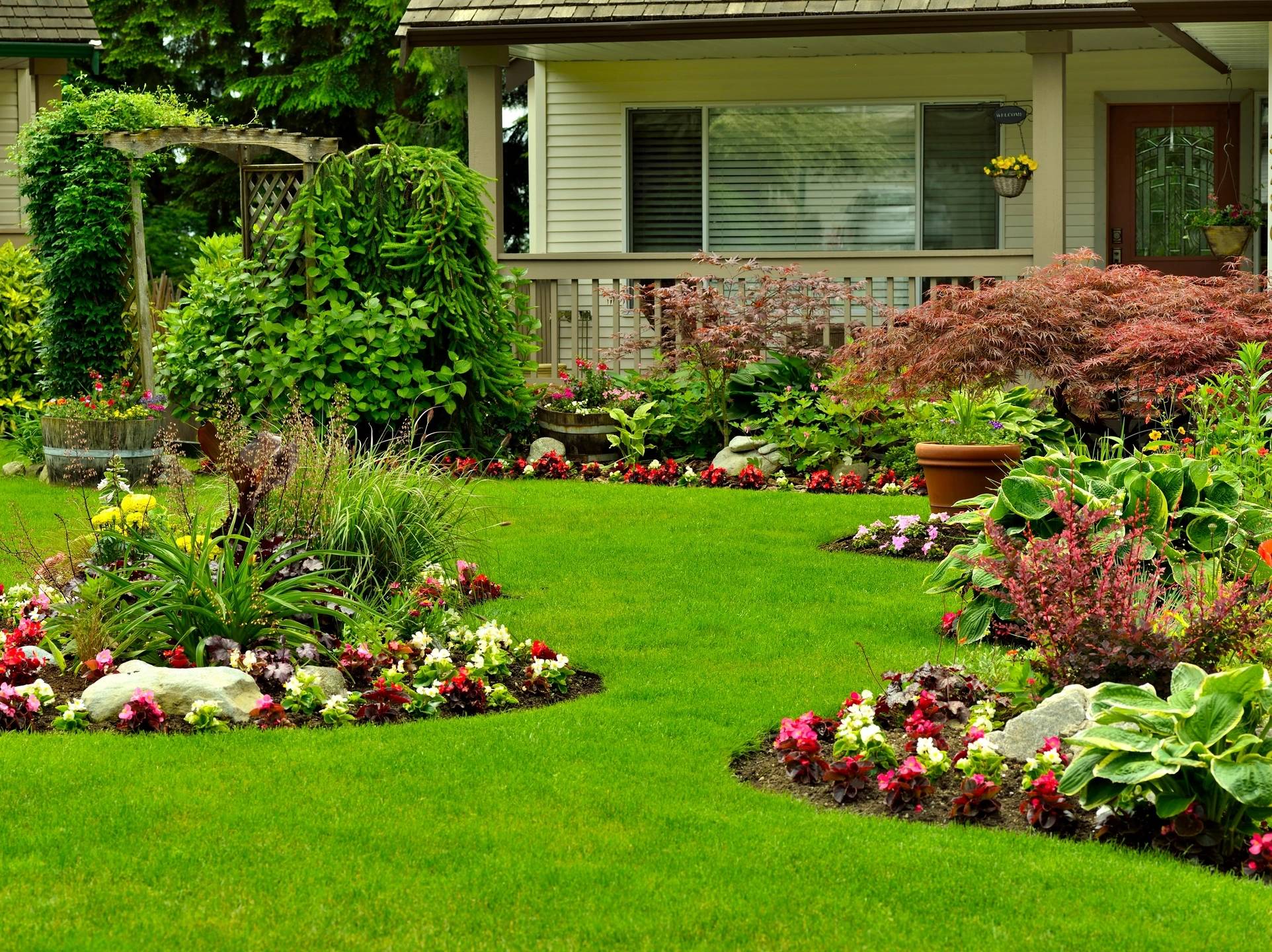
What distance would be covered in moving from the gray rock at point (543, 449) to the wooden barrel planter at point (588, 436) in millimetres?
98

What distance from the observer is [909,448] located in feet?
34.4

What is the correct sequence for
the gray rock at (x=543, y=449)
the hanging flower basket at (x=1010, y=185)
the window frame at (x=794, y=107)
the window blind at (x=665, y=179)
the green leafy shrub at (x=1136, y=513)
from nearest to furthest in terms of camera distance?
the green leafy shrub at (x=1136, y=513)
the gray rock at (x=543, y=449)
the hanging flower basket at (x=1010, y=185)
the window frame at (x=794, y=107)
the window blind at (x=665, y=179)

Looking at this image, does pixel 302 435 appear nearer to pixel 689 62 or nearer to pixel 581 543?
pixel 581 543

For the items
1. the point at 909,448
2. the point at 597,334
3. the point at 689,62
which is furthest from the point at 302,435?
the point at 689,62

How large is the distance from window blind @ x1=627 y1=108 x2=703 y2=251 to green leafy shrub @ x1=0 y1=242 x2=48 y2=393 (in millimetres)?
5513

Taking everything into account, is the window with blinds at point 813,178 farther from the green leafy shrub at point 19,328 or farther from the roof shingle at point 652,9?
the green leafy shrub at point 19,328

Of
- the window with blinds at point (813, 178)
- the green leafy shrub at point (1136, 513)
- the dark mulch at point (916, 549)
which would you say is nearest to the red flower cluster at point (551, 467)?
the dark mulch at point (916, 549)

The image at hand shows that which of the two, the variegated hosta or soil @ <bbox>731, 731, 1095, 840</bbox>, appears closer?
the variegated hosta

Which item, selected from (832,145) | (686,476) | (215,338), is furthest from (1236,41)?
(215,338)

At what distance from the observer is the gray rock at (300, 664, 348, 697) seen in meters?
5.21

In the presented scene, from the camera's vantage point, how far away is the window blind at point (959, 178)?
569 inches

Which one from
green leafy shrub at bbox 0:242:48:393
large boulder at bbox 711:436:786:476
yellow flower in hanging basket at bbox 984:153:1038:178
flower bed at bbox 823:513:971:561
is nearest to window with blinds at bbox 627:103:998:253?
yellow flower in hanging basket at bbox 984:153:1038:178

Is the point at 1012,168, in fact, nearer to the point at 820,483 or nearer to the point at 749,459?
the point at 749,459

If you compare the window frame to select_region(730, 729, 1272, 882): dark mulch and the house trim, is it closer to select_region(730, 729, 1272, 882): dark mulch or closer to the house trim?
the house trim
